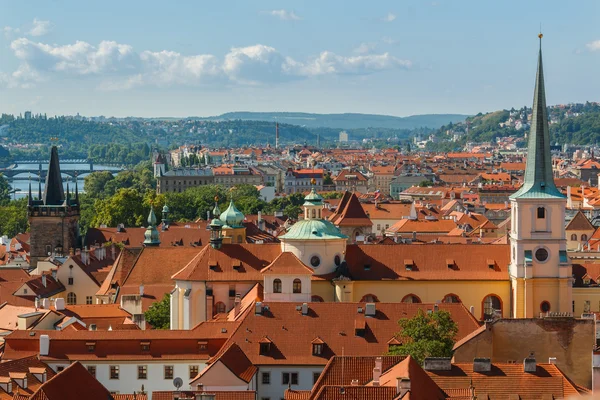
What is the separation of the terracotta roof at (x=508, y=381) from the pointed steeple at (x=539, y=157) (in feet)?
87.9

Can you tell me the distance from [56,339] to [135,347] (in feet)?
9.48

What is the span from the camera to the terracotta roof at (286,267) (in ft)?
215

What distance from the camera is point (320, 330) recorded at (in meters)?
55.5

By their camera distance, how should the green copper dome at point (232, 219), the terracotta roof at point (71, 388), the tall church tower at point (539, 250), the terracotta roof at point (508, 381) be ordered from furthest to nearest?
the green copper dome at point (232, 219)
the tall church tower at point (539, 250)
the terracotta roof at point (508, 381)
the terracotta roof at point (71, 388)

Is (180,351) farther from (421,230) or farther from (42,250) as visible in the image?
(421,230)

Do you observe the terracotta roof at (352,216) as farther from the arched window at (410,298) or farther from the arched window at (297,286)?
the arched window at (297,286)

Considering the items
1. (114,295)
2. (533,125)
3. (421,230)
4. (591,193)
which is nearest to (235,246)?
(114,295)

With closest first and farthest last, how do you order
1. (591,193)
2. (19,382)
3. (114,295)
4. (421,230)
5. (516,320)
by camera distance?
(19,382), (516,320), (114,295), (421,230), (591,193)

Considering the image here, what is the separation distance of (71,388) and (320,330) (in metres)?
14.3

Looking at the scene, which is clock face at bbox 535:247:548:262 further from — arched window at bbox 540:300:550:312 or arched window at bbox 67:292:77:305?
arched window at bbox 67:292:77:305

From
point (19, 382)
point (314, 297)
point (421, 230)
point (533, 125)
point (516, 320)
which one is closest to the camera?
point (19, 382)

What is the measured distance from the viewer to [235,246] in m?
71.0

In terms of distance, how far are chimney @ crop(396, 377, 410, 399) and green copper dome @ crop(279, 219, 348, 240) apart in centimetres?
2909

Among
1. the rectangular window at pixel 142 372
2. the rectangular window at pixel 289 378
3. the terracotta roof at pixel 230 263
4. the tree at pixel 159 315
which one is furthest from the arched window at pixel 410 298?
the rectangular window at pixel 142 372
